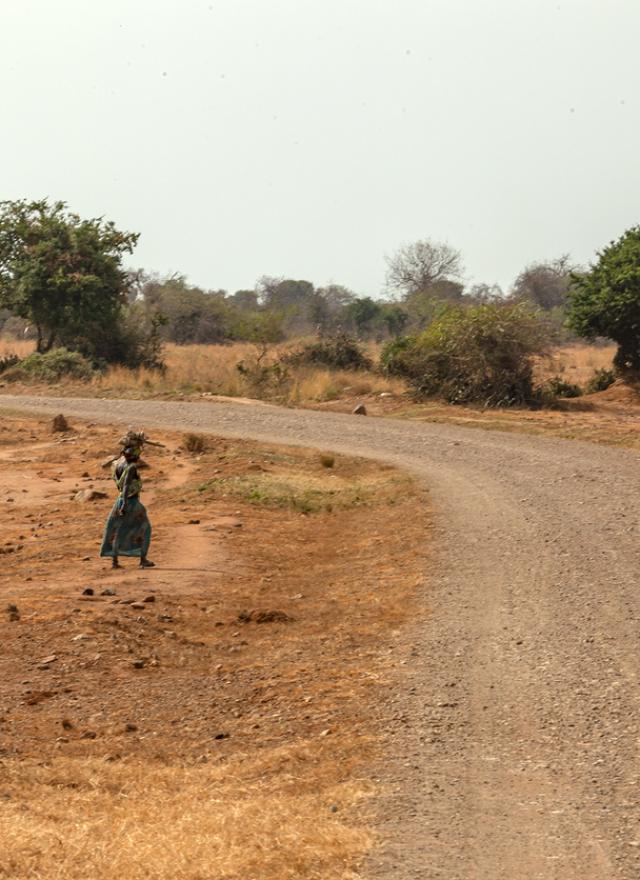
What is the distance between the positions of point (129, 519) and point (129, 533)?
0.16 metres

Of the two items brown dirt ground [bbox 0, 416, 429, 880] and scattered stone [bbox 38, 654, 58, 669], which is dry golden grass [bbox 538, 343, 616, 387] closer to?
brown dirt ground [bbox 0, 416, 429, 880]

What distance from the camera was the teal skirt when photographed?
1280 cm

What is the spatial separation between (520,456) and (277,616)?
991cm

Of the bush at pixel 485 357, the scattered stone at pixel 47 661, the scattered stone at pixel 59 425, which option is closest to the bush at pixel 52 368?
the scattered stone at pixel 59 425

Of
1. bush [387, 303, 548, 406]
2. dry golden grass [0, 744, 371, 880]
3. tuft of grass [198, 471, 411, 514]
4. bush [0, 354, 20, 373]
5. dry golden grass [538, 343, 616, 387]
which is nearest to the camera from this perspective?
dry golden grass [0, 744, 371, 880]

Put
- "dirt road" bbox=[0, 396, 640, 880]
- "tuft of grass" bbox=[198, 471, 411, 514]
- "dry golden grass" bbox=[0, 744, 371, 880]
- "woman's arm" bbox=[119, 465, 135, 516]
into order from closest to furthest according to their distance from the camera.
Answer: "dry golden grass" bbox=[0, 744, 371, 880] < "dirt road" bbox=[0, 396, 640, 880] < "woman's arm" bbox=[119, 465, 135, 516] < "tuft of grass" bbox=[198, 471, 411, 514]

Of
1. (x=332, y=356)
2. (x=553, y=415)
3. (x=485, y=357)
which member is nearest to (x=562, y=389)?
(x=485, y=357)

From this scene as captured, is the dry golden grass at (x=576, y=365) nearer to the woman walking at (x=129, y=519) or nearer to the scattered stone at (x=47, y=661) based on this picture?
the woman walking at (x=129, y=519)

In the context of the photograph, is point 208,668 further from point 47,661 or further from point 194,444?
point 194,444

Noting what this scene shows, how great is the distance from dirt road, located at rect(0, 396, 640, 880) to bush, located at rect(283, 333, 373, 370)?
17.6 m

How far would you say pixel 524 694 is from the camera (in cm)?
794

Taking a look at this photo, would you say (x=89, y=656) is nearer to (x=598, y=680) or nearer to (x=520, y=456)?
(x=598, y=680)

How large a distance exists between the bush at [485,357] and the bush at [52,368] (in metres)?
10.1

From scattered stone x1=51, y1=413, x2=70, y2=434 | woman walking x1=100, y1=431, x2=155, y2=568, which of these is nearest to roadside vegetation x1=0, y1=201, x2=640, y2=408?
scattered stone x1=51, y1=413, x2=70, y2=434
